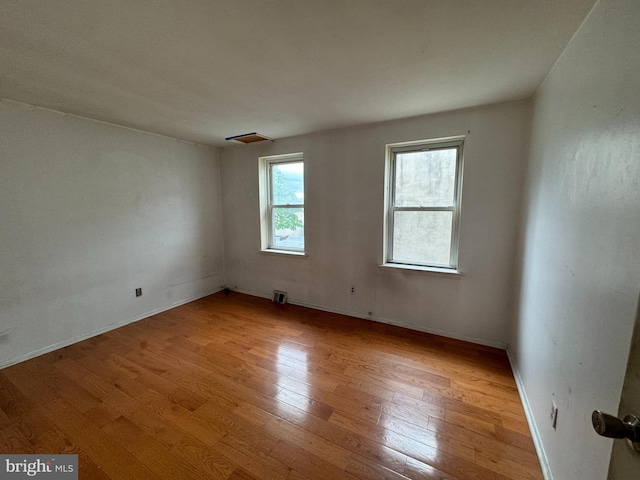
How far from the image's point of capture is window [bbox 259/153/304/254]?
142 inches

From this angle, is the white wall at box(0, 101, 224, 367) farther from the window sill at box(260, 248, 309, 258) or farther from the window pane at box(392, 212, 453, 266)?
the window pane at box(392, 212, 453, 266)

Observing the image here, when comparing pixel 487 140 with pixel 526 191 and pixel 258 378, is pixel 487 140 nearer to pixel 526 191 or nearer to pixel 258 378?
pixel 526 191

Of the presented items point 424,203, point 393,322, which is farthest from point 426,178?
point 393,322

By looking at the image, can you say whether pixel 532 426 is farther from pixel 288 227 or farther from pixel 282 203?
pixel 282 203

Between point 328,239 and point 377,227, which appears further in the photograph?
point 328,239

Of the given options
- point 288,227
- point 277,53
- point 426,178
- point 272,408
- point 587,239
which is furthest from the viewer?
point 288,227

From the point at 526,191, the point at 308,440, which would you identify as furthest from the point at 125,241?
the point at 526,191

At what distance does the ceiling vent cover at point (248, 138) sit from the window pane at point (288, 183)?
45cm

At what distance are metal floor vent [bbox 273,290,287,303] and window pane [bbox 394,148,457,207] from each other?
208cm

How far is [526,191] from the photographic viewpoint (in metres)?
2.11

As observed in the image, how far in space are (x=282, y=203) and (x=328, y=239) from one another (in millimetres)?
1001

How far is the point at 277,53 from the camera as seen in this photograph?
153cm

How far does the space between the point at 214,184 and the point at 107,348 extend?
2541 mm

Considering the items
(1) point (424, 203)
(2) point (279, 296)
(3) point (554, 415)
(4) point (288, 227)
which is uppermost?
(1) point (424, 203)
